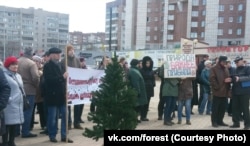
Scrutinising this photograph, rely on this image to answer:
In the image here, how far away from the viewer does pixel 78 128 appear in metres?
8.84

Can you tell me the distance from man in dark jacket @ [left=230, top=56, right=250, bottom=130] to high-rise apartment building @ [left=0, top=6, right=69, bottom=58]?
84282 mm

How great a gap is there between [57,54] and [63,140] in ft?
5.89

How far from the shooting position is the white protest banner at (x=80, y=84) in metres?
7.70

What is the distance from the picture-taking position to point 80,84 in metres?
8.03

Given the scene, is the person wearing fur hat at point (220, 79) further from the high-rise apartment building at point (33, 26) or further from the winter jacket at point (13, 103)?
the high-rise apartment building at point (33, 26)

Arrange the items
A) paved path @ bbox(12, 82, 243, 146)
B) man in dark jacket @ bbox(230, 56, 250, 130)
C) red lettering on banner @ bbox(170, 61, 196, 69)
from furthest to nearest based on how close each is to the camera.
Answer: red lettering on banner @ bbox(170, 61, 196, 69), man in dark jacket @ bbox(230, 56, 250, 130), paved path @ bbox(12, 82, 243, 146)

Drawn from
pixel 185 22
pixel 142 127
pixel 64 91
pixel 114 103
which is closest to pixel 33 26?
pixel 185 22

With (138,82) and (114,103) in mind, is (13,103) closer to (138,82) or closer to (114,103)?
(114,103)

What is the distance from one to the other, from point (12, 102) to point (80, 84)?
1869 millimetres

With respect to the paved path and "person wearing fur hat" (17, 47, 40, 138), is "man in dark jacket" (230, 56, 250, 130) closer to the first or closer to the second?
the paved path

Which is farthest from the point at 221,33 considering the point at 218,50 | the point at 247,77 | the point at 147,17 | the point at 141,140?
the point at 141,140

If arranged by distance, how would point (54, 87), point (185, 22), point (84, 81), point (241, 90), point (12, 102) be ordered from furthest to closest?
point (185, 22) → point (241, 90) → point (84, 81) → point (54, 87) → point (12, 102)

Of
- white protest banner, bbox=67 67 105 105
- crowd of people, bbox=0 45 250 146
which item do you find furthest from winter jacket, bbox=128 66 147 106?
white protest banner, bbox=67 67 105 105

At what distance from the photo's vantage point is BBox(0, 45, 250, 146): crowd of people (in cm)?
657
